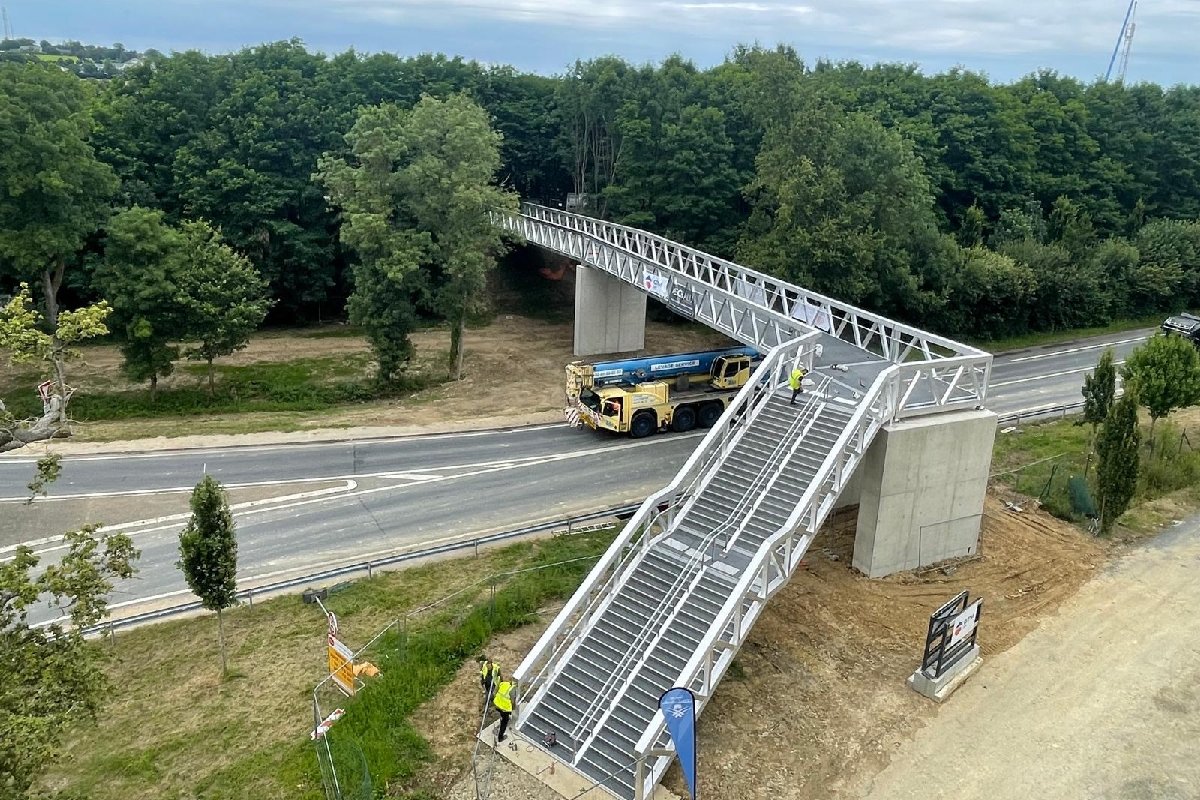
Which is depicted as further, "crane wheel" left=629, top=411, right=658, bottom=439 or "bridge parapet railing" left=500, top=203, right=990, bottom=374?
"crane wheel" left=629, top=411, right=658, bottom=439

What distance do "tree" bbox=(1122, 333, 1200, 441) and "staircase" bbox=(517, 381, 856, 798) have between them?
46.1 ft

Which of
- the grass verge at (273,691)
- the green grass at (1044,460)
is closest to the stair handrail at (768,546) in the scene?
the grass verge at (273,691)

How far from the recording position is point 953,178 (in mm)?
56938

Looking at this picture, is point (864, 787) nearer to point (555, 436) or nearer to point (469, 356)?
point (555, 436)

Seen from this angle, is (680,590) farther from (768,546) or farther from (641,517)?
(768,546)

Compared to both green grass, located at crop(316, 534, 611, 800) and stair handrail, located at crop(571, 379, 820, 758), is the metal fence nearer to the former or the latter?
green grass, located at crop(316, 534, 611, 800)

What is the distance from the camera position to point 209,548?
649 inches

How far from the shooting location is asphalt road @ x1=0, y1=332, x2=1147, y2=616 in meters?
23.0

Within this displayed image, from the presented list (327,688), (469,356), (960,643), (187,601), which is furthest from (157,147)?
(960,643)

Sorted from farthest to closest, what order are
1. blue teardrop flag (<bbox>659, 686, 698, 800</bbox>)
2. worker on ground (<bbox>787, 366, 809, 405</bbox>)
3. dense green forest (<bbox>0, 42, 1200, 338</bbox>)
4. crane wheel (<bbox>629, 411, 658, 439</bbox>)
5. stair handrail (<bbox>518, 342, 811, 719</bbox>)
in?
dense green forest (<bbox>0, 42, 1200, 338</bbox>) < crane wheel (<bbox>629, 411, 658, 439</bbox>) < worker on ground (<bbox>787, 366, 809, 405</bbox>) < stair handrail (<bbox>518, 342, 811, 719</bbox>) < blue teardrop flag (<bbox>659, 686, 698, 800</bbox>)

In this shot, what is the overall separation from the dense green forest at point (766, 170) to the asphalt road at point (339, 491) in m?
11.3

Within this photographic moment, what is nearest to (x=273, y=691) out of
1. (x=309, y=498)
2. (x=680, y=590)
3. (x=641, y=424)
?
(x=680, y=590)

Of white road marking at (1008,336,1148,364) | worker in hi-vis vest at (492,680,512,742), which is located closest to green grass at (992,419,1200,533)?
white road marking at (1008,336,1148,364)

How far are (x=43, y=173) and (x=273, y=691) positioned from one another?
33.1m
